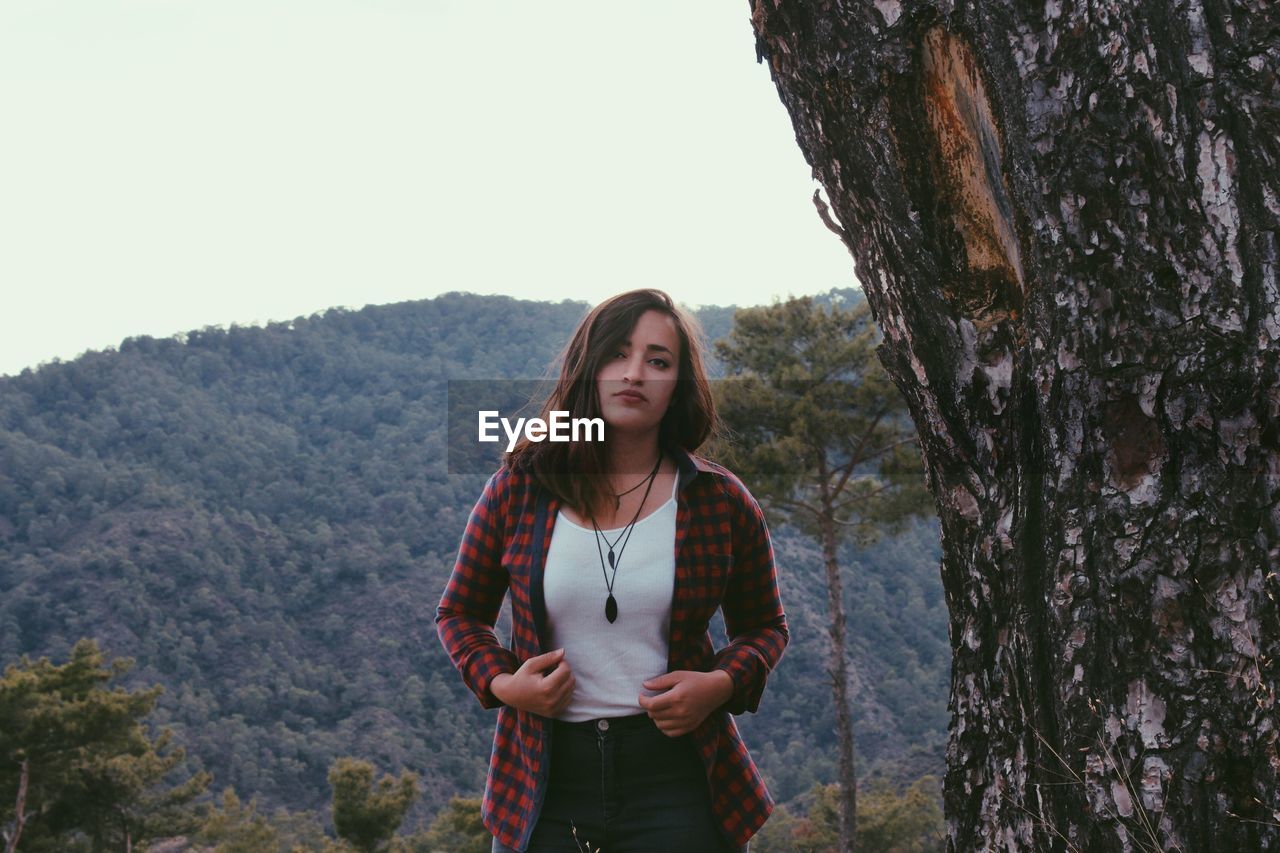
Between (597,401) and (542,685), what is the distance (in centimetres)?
50

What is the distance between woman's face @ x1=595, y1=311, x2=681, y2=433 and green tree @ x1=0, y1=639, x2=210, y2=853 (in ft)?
48.0

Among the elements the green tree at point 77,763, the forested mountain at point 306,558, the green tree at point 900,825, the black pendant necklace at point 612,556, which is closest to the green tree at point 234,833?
the green tree at point 77,763

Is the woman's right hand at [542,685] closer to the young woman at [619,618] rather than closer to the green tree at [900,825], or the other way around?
the young woman at [619,618]

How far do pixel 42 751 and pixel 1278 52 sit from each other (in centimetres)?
1686

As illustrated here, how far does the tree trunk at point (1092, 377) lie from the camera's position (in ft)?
4.47

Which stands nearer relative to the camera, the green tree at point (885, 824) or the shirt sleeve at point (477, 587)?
the shirt sleeve at point (477, 587)

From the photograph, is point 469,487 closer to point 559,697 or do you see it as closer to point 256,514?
point 256,514

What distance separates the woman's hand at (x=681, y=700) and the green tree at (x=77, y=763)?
14.7m

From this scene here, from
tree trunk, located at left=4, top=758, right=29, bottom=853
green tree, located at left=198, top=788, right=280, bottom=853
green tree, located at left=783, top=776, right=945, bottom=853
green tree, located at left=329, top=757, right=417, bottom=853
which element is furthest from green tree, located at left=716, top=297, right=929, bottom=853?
tree trunk, located at left=4, top=758, right=29, bottom=853

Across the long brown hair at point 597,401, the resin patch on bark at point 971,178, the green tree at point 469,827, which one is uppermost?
the resin patch on bark at point 971,178

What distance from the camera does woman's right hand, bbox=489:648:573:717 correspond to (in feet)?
A: 5.43

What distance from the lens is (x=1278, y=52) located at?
54.2 inches

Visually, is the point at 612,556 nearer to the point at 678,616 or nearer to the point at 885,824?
the point at 678,616

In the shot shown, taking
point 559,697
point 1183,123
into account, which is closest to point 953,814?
point 559,697
